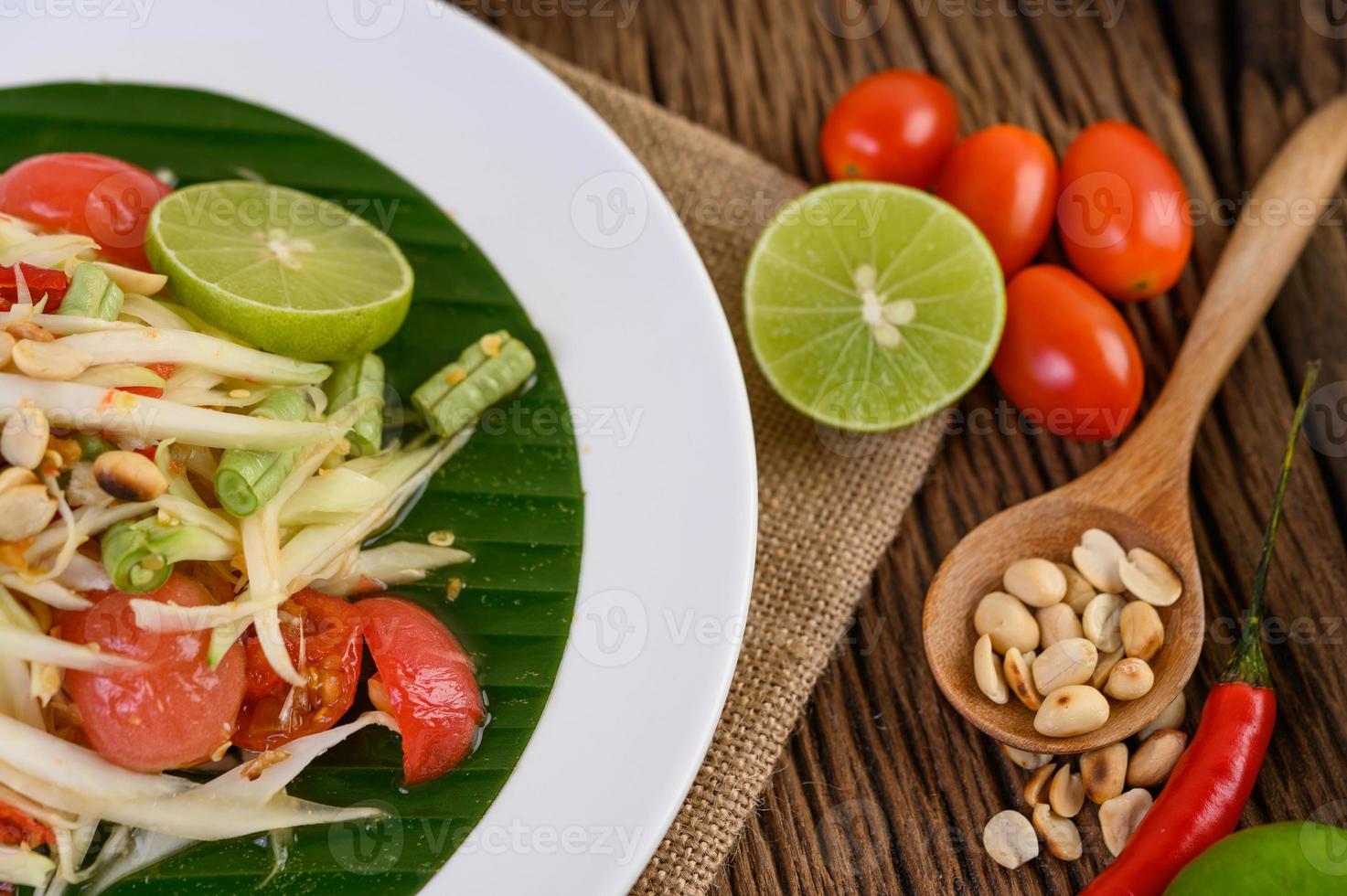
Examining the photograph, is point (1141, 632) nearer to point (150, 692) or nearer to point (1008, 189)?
point (1008, 189)

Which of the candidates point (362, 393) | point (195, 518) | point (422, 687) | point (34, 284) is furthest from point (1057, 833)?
point (34, 284)

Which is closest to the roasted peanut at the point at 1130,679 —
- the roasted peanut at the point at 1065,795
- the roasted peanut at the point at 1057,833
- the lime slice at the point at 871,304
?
the roasted peanut at the point at 1065,795

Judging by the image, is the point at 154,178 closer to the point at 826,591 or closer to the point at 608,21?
the point at 608,21

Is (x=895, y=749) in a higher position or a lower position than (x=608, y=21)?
lower

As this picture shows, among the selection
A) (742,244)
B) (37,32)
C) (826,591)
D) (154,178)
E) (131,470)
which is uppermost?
(37,32)

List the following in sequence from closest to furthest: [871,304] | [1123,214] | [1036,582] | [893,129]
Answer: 1. [1036,582]
2. [871,304]
3. [1123,214]
4. [893,129]

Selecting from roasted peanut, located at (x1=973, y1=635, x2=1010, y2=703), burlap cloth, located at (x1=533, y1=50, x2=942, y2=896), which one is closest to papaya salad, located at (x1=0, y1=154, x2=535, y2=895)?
burlap cloth, located at (x1=533, y1=50, x2=942, y2=896)

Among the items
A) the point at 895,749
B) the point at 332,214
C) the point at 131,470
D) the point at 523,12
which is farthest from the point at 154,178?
the point at 895,749

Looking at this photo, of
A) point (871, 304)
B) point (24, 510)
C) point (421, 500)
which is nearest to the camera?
point (24, 510)
